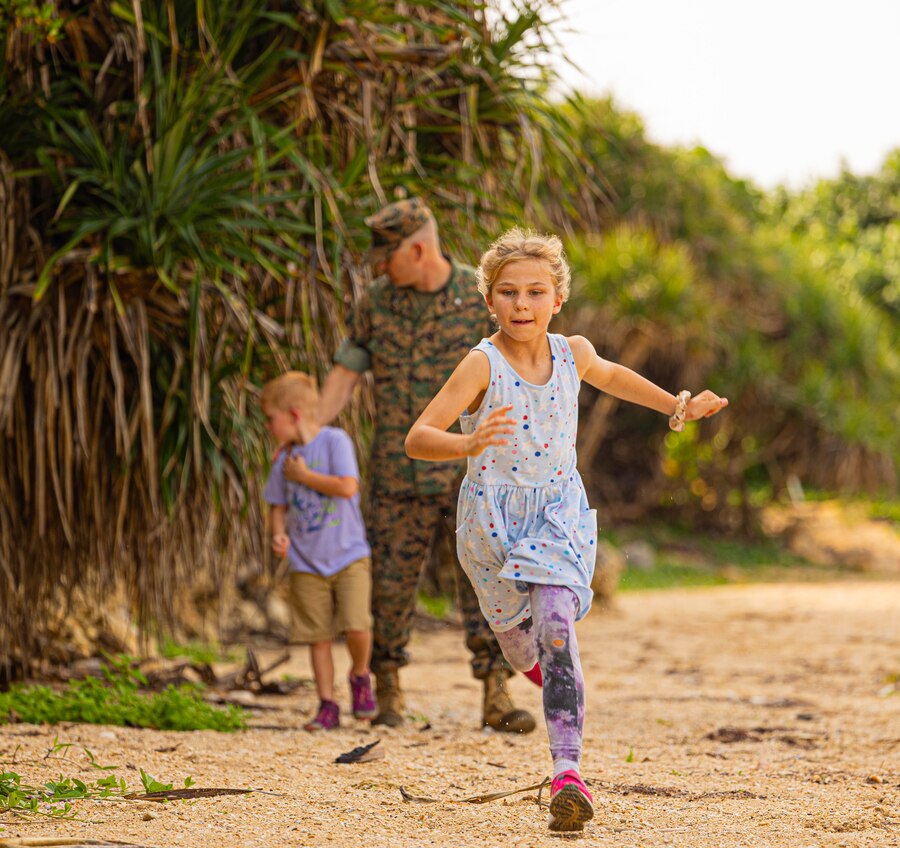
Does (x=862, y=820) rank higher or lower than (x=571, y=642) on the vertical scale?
lower

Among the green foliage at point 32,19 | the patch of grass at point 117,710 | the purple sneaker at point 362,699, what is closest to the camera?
the patch of grass at point 117,710

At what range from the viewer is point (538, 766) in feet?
12.5

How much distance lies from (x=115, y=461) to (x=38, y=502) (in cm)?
37

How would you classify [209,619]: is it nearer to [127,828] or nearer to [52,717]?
[52,717]

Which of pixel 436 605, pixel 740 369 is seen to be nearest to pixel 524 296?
pixel 436 605

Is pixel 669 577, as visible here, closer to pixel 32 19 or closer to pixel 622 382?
pixel 32 19

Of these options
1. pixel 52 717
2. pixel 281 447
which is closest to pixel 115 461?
pixel 281 447

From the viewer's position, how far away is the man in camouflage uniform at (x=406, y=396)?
14.8ft

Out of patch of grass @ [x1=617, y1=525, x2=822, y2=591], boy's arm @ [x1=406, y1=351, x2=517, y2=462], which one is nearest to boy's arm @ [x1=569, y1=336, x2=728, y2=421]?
boy's arm @ [x1=406, y1=351, x2=517, y2=462]

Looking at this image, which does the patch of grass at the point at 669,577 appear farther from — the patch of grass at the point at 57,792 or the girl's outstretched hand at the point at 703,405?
the patch of grass at the point at 57,792

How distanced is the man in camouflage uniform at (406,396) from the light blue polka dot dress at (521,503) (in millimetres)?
1323

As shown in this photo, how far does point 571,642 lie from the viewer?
302cm

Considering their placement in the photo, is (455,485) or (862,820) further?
(455,485)

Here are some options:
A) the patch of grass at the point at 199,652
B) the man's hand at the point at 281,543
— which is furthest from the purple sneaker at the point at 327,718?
the patch of grass at the point at 199,652
